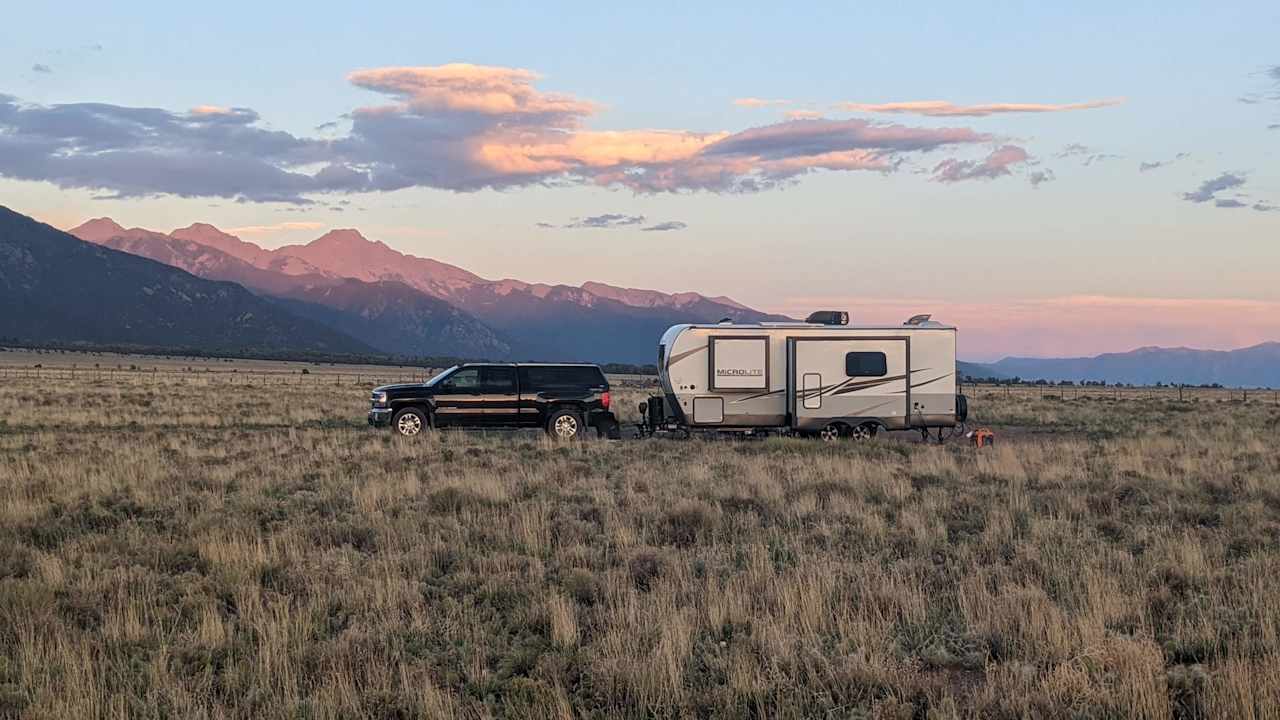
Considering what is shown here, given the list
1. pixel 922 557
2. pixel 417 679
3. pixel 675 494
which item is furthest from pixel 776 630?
pixel 675 494

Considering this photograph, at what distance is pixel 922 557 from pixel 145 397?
119 feet

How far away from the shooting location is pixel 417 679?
6.06 m

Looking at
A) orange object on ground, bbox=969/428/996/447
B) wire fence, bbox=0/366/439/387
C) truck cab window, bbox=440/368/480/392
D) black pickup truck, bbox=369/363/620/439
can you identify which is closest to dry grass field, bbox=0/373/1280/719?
orange object on ground, bbox=969/428/996/447

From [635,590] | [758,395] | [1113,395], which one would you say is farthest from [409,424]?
[1113,395]

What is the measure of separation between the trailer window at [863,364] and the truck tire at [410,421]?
975 centimetres

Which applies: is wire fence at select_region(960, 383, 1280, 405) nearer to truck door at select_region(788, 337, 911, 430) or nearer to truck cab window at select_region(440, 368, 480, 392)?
truck door at select_region(788, 337, 911, 430)

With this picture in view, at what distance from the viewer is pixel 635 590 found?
8.06m

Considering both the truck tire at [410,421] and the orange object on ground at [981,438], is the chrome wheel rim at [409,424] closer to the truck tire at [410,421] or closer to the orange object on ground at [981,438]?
the truck tire at [410,421]

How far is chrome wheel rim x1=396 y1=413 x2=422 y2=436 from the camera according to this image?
23.3 metres

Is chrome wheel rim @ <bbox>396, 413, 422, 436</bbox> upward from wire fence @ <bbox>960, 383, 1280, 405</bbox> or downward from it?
upward

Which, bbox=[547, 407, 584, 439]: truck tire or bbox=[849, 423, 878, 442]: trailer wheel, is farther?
bbox=[547, 407, 584, 439]: truck tire

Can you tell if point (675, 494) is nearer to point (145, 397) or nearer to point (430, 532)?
point (430, 532)

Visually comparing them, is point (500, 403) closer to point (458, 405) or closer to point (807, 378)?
point (458, 405)

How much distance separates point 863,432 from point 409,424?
1046 cm
